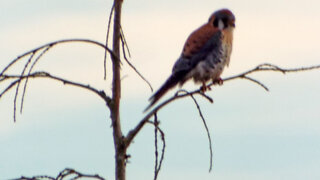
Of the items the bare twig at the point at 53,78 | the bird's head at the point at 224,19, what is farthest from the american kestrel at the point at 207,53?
the bare twig at the point at 53,78

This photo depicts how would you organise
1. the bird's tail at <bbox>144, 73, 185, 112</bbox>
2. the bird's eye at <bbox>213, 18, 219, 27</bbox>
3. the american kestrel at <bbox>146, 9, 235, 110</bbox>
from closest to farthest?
the bird's tail at <bbox>144, 73, 185, 112</bbox> < the american kestrel at <bbox>146, 9, 235, 110</bbox> < the bird's eye at <bbox>213, 18, 219, 27</bbox>

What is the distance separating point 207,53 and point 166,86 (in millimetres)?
1316

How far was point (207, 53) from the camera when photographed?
8.95 m

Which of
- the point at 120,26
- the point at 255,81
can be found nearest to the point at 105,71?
the point at 120,26

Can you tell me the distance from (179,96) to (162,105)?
0.59 feet

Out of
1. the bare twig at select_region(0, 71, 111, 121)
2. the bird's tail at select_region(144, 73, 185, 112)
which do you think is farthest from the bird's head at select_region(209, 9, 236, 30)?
the bare twig at select_region(0, 71, 111, 121)

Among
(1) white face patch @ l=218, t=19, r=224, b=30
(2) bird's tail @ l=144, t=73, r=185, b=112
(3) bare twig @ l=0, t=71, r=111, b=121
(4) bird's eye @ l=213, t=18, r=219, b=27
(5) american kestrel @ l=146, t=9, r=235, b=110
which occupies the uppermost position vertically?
(4) bird's eye @ l=213, t=18, r=219, b=27

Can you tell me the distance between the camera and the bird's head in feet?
31.2

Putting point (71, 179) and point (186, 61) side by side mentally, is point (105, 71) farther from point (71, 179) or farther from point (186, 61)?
point (186, 61)

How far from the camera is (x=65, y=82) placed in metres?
3.60

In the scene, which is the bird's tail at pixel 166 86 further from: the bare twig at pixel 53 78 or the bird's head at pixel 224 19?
the bare twig at pixel 53 78

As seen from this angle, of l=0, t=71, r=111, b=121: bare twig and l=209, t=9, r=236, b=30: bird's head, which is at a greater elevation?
l=209, t=9, r=236, b=30: bird's head

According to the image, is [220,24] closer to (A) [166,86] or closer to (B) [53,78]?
(A) [166,86]

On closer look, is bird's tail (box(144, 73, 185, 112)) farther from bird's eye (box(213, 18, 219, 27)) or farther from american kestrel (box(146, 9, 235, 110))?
bird's eye (box(213, 18, 219, 27))
